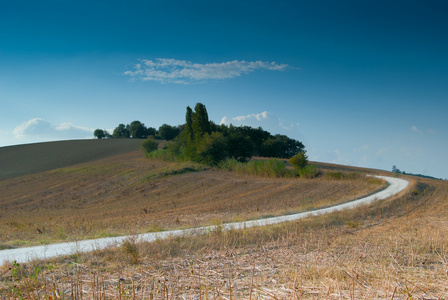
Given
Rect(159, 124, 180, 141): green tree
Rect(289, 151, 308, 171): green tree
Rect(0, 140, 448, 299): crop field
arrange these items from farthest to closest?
Rect(159, 124, 180, 141): green tree < Rect(289, 151, 308, 171): green tree < Rect(0, 140, 448, 299): crop field

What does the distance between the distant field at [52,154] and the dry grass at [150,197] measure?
28.8ft

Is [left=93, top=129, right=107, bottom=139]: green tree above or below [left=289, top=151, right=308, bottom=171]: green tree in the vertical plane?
above

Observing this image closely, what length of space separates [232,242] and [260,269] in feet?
9.34

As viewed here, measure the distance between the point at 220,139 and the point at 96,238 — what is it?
26185 millimetres

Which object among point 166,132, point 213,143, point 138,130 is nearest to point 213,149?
point 213,143

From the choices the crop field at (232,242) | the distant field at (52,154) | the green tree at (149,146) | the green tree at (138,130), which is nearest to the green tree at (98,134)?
the green tree at (138,130)

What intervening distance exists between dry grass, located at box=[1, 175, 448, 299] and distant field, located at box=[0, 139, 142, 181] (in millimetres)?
45769

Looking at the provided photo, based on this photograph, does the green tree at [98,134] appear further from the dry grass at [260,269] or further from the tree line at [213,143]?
the dry grass at [260,269]

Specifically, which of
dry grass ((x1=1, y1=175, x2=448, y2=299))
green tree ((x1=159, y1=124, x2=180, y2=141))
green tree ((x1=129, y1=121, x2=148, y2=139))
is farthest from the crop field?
green tree ((x1=129, y1=121, x2=148, y2=139))

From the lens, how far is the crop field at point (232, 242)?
4.13 metres

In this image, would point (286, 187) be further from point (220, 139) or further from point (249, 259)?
point (249, 259)

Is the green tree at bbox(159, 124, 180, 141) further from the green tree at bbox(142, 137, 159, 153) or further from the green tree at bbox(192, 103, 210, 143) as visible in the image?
the green tree at bbox(192, 103, 210, 143)

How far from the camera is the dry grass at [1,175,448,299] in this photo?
385cm

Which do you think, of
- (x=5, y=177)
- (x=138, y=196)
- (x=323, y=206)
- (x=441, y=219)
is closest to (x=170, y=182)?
(x=138, y=196)
